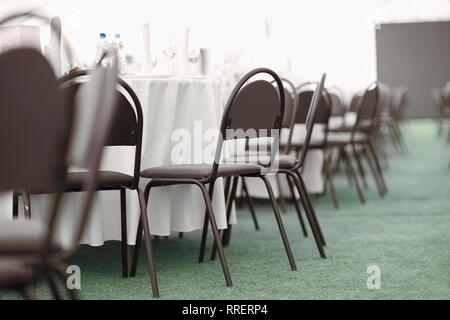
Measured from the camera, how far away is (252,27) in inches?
323

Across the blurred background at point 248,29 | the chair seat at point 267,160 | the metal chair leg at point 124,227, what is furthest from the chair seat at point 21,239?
the blurred background at point 248,29

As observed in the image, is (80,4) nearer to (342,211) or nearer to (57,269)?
(342,211)

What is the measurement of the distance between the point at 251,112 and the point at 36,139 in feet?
3.86

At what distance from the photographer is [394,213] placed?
3529mm

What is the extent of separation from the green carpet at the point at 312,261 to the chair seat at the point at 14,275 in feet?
3.25

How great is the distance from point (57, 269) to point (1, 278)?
119 millimetres

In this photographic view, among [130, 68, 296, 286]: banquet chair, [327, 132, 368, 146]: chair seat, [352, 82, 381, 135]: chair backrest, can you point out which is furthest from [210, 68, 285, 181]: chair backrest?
[352, 82, 381, 135]: chair backrest

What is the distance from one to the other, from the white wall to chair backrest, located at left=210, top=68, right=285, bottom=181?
3041 mm

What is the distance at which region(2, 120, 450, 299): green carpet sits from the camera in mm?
2025

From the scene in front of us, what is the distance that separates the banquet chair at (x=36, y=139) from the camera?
1025mm

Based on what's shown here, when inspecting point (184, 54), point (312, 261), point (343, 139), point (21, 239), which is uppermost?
point (184, 54)

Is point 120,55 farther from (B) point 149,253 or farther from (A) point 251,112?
(B) point 149,253

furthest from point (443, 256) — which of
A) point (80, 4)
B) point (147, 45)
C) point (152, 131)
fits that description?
point (80, 4)

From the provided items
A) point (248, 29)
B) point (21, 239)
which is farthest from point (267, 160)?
point (248, 29)
